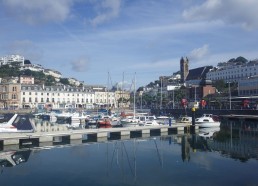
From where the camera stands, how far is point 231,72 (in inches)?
6063

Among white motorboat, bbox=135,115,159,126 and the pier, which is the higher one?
white motorboat, bbox=135,115,159,126

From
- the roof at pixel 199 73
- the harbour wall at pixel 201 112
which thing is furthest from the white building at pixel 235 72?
the harbour wall at pixel 201 112

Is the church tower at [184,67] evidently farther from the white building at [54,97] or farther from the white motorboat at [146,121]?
the white motorboat at [146,121]

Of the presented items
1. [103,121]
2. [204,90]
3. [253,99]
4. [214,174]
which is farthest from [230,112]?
[214,174]

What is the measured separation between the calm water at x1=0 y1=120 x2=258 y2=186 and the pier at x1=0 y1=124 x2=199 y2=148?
2.74 m

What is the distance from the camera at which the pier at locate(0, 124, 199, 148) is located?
133 ft

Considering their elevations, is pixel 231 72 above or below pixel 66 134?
above

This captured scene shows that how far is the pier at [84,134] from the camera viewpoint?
4062 centimetres

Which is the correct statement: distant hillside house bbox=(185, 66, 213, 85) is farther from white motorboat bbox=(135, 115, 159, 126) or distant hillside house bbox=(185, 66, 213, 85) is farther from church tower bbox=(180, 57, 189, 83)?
white motorboat bbox=(135, 115, 159, 126)

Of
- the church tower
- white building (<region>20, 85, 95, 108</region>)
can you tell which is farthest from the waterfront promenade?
the church tower

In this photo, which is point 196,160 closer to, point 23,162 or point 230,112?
point 23,162

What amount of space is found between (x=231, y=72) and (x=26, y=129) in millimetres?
125082

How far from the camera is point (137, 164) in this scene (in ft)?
106

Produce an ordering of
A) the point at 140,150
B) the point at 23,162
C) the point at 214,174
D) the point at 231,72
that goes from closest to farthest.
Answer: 1. the point at 214,174
2. the point at 23,162
3. the point at 140,150
4. the point at 231,72
